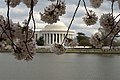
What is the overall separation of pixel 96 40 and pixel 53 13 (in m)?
0.39

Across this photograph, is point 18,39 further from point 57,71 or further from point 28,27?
point 57,71

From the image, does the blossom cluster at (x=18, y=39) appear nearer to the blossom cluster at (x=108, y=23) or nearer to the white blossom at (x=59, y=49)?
the white blossom at (x=59, y=49)

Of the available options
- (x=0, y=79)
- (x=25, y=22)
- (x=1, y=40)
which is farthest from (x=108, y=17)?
(x=0, y=79)

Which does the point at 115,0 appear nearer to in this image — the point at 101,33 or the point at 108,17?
the point at 108,17

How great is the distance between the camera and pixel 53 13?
197 centimetres

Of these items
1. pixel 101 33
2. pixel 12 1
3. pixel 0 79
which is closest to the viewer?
pixel 12 1

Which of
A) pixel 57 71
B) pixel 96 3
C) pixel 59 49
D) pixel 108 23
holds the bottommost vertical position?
pixel 57 71

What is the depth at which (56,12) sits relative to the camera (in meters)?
1.98

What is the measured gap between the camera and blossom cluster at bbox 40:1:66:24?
1.97 metres

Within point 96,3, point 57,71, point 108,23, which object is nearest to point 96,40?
point 108,23

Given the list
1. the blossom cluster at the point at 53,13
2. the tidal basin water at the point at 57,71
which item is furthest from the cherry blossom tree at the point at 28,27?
the tidal basin water at the point at 57,71

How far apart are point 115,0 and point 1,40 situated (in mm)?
580

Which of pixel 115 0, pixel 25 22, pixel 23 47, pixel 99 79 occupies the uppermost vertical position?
pixel 115 0

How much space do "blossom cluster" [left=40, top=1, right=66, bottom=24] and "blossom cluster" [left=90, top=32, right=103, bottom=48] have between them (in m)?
0.32
